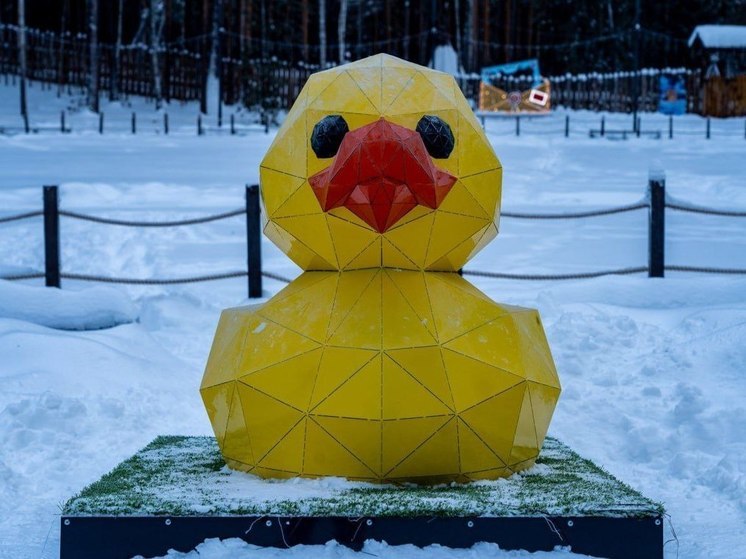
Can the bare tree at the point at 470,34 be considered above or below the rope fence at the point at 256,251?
above

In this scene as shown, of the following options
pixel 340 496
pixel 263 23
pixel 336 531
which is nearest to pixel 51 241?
pixel 340 496

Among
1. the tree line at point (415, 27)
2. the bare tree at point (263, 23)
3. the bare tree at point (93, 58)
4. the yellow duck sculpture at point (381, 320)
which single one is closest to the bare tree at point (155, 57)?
the tree line at point (415, 27)

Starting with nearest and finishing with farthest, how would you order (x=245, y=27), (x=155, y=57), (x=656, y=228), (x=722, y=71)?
(x=656, y=228)
(x=155, y=57)
(x=722, y=71)
(x=245, y=27)

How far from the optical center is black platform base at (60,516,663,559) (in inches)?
137

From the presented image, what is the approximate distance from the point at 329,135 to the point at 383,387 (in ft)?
3.19

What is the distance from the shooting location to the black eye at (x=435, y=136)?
4172 mm

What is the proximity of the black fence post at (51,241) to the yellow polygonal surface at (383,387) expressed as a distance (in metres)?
6.28

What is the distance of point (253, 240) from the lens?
1008cm

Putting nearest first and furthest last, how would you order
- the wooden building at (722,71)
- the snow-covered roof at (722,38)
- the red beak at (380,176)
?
1. the red beak at (380,176)
2. the wooden building at (722,71)
3. the snow-covered roof at (722,38)

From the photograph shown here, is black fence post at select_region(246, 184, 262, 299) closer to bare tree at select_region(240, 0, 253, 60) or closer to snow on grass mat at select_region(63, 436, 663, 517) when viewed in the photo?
snow on grass mat at select_region(63, 436, 663, 517)

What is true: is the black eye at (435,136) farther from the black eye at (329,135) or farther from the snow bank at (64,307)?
the snow bank at (64,307)

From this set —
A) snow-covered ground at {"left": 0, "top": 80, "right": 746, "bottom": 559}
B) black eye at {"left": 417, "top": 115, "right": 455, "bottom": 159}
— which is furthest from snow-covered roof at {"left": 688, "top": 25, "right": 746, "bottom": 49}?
black eye at {"left": 417, "top": 115, "right": 455, "bottom": 159}

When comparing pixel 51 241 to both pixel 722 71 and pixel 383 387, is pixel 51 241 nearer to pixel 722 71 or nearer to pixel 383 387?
pixel 383 387

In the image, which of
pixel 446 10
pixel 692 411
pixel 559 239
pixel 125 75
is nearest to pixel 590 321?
pixel 692 411
